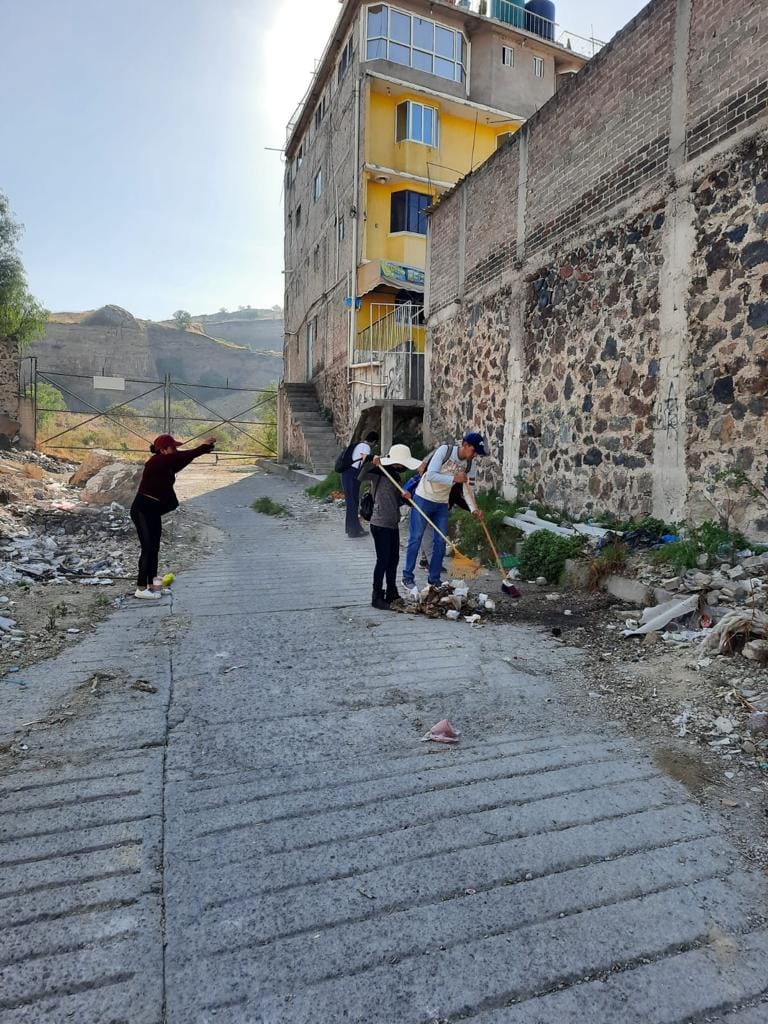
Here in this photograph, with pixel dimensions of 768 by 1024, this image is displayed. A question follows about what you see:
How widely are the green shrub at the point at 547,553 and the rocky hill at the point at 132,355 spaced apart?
5010 centimetres

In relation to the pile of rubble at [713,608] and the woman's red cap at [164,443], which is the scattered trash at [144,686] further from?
the pile of rubble at [713,608]

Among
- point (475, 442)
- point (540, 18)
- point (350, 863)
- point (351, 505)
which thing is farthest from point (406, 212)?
point (350, 863)

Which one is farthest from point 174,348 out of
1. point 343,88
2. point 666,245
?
point 666,245

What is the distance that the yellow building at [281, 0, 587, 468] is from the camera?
59.0 feet

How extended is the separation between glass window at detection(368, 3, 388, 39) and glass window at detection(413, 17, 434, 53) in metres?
0.96

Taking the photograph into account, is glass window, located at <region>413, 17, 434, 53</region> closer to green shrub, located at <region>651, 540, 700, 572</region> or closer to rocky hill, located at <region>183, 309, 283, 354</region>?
green shrub, located at <region>651, 540, 700, 572</region>

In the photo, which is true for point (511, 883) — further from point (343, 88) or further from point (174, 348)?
point (174, 348)

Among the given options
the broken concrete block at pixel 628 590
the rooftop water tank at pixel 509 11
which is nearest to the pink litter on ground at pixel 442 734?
the broken concrete block at pixel 628 590

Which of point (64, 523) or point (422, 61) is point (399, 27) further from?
point (64, 523)

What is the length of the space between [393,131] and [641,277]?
14625 millimetres

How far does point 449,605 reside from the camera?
19.8 ft

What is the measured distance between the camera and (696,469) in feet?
20.5

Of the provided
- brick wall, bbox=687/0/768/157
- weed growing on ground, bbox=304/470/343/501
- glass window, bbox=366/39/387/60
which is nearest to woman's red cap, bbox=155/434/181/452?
brick wall, bbox=687/0/768/157

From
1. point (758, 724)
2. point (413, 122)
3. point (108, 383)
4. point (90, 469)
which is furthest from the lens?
point (108, 383)
